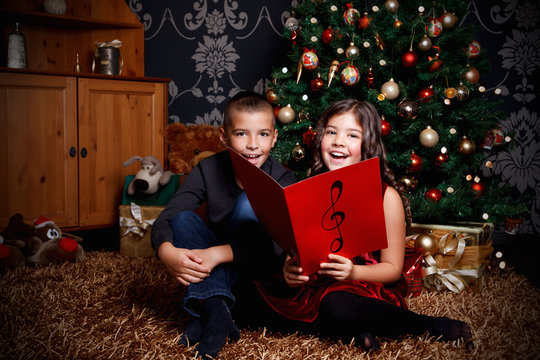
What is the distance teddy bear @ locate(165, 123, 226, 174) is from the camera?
2.13m

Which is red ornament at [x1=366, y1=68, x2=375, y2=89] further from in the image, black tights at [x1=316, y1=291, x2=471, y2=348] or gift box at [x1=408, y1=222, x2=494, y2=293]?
black tights at [x1=316, y1=291, x2=471, y2=348]

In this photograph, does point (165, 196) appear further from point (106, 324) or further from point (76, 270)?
point (106, 324)

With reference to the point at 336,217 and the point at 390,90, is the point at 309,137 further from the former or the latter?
the point at 336,217

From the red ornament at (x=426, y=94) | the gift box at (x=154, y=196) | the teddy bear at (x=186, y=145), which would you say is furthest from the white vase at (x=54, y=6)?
the red ornament at (x=426, y=94)

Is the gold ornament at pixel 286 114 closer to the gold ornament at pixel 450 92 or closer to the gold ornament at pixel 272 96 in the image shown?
the gold ornament at pixel 272 96

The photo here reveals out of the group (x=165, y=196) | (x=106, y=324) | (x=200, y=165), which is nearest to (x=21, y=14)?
(x=165, y=196)

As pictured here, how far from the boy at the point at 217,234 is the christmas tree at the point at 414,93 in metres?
0.55

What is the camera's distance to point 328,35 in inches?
67.4

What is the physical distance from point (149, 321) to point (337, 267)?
57 cm

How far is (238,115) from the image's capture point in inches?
46.9

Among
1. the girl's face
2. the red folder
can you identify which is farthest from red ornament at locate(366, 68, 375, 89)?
the red folder

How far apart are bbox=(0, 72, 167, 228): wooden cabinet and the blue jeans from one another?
1.14m

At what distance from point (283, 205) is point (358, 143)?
51 cm

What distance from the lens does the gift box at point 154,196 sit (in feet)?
6.50
